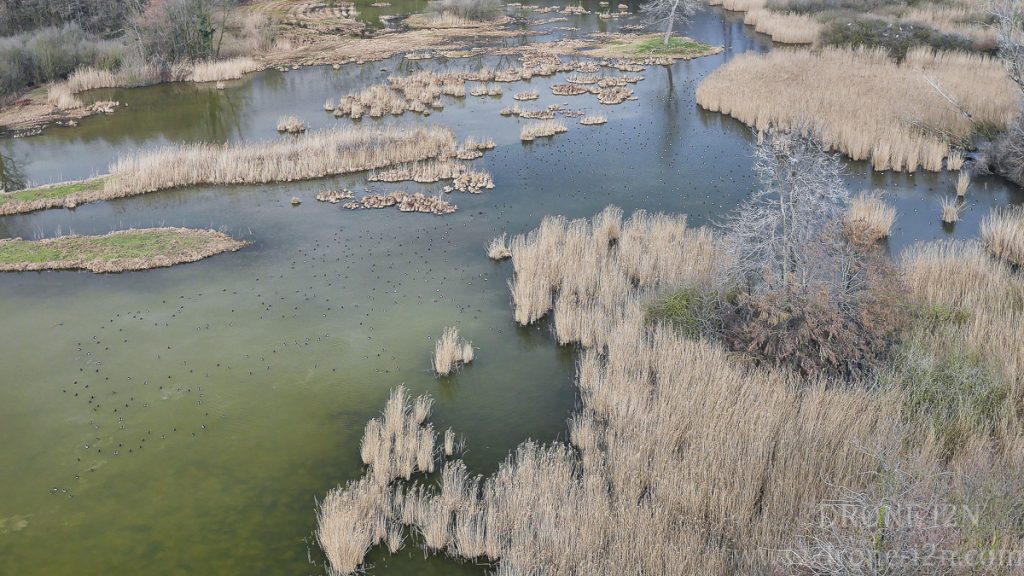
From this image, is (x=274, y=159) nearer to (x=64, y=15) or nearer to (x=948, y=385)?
(x=948, y=385)

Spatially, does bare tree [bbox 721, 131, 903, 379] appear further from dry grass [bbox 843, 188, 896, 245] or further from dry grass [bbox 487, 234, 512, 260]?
dry grass [bbox 487, 234, 512, 260]

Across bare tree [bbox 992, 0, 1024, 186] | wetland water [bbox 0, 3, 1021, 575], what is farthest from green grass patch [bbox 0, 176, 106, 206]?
bare tree [bbox 992, 0, 1024, 186]

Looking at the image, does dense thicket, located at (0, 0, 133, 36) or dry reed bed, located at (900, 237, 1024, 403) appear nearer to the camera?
dry reed bed, located at (900, 237, 1024, 403)

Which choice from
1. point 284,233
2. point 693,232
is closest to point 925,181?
point 693,232

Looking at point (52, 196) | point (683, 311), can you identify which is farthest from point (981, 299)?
point (52, 196)

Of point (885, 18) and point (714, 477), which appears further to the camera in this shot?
point (885, 18)

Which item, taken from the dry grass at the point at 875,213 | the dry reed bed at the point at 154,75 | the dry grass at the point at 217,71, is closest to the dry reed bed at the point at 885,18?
the dry grass at the point at 875,213
